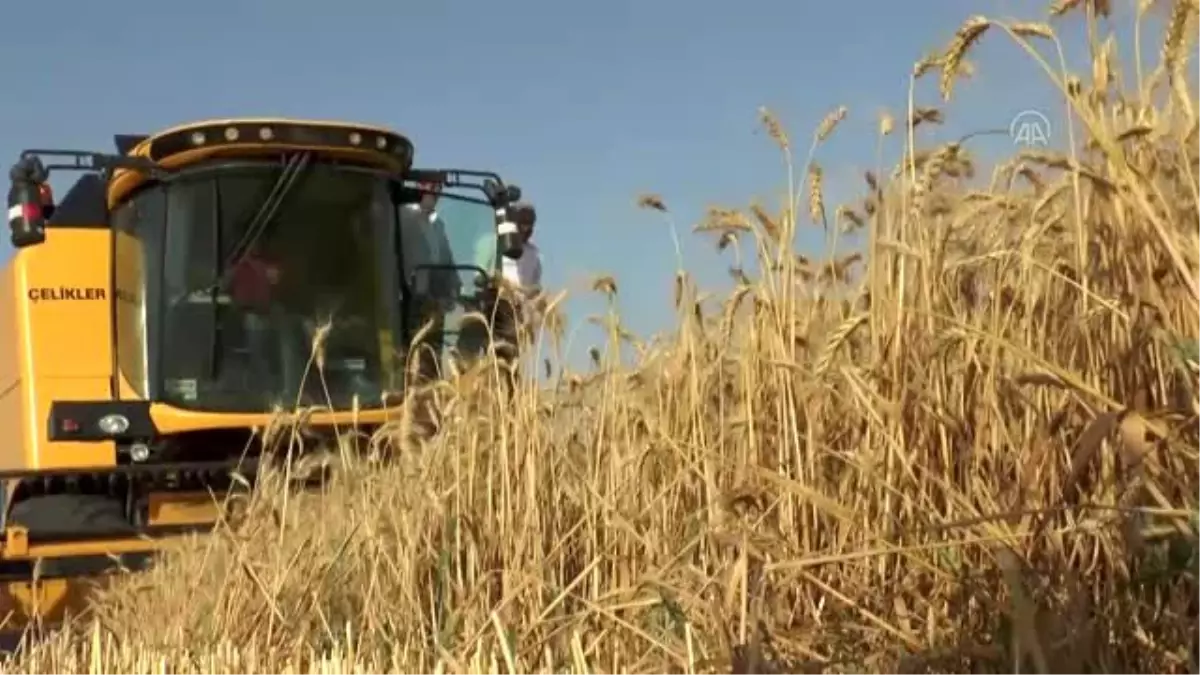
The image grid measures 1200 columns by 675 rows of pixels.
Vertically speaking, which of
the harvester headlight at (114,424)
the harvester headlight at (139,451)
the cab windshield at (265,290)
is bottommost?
the harvester headlight at (139,451)

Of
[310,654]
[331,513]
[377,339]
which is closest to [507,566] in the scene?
[310,654]

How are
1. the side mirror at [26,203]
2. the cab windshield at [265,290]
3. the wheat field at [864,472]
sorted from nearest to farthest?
the wheat field at [864,472] < the side mirror at [26,203] < the cab windshield at [265,290]

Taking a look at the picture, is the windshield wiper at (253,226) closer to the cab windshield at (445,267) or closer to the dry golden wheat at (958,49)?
the cab windshield at (445,267)

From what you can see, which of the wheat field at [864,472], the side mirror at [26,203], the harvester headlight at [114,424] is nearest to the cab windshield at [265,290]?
the harvester headlight at [114,424]

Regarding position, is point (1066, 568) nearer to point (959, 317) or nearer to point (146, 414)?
point (959, 317)

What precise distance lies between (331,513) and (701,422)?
1.72 m

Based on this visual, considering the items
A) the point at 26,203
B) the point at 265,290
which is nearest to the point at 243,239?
the point at 265,290

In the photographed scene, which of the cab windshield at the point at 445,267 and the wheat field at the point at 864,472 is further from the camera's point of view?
the cab windshield at the point at 445,267

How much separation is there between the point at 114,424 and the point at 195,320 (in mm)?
611

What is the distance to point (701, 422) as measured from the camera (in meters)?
3.26

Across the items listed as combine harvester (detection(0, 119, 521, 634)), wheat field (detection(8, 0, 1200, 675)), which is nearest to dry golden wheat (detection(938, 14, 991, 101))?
wheat field (detection(8, 0, 1200, 675))

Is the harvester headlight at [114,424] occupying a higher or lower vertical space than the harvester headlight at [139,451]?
higher

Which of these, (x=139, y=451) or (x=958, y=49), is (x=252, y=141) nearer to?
(x=139, y=451)

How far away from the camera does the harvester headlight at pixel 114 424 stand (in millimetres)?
7418
